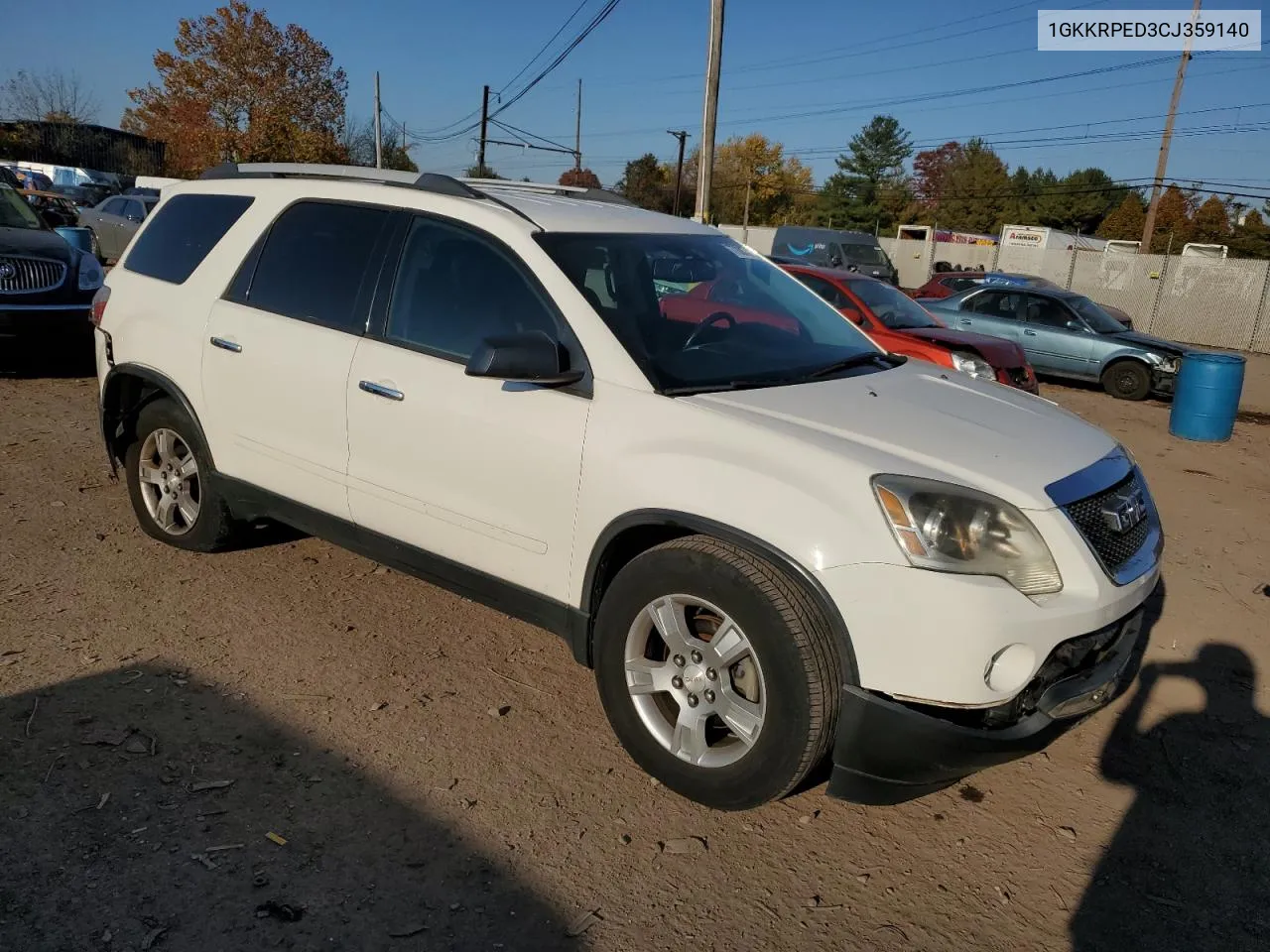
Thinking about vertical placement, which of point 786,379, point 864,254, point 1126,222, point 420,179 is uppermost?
point 1126,222

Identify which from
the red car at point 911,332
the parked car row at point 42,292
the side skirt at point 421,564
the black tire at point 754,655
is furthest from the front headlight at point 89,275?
the black tire at point 754,655

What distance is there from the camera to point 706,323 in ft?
12.9

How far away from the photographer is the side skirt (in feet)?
11.5

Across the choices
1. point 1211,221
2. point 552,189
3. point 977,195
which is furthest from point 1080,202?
point 552,189

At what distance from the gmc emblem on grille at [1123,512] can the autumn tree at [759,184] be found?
81250mm

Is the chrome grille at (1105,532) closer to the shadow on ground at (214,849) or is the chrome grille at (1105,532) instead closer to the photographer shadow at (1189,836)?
the photographer shadow at (1189,836)

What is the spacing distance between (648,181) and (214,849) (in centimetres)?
8354

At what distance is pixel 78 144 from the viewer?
192ft

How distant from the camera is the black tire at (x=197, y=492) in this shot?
476 cm

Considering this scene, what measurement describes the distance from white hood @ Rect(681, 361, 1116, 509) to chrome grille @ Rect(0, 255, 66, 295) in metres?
8.54

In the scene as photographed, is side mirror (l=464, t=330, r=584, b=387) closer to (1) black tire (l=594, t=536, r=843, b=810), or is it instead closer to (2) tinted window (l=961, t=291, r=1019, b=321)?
(1) black tire (l=594, t=536, r=843, b=810)

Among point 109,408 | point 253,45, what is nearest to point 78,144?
point 253,45

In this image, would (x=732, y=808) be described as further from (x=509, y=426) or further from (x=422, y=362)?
(x=422, y=362)

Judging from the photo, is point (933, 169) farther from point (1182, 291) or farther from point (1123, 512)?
point (1123, 512)
